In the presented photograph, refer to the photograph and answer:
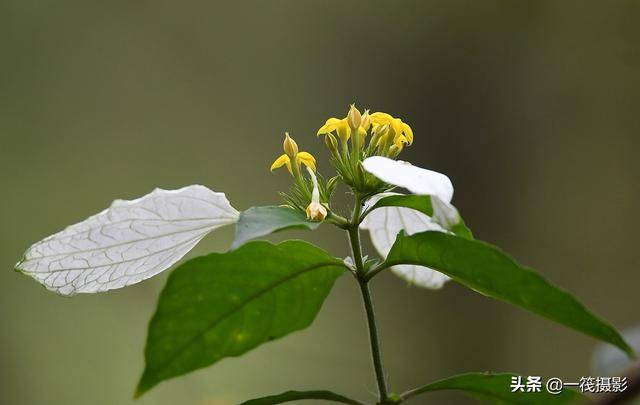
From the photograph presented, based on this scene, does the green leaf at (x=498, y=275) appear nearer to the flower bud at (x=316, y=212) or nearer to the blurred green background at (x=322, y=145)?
the flower bud at (x=316, y=212)

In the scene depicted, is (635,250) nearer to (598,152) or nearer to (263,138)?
(598,152)

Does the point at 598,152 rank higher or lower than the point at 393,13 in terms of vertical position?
lower

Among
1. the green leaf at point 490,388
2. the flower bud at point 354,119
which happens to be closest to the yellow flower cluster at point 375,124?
the flower bud at point 354,119

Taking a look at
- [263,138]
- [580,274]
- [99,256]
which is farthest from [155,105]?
[99,256]

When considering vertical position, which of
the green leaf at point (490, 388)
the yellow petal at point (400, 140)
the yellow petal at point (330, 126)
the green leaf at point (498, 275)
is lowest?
the green leaf at point (490, 388)

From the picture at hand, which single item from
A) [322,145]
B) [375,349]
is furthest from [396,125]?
[322,145]
